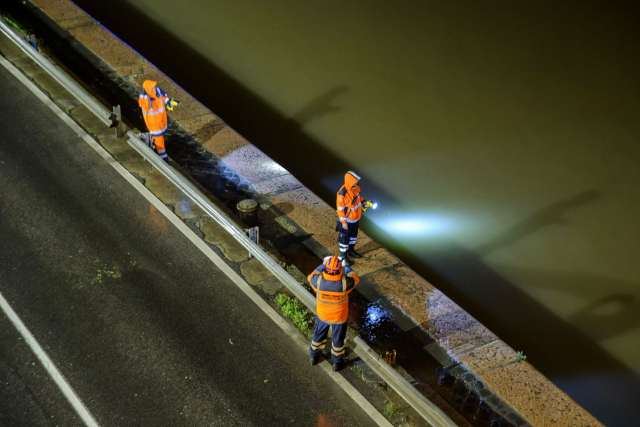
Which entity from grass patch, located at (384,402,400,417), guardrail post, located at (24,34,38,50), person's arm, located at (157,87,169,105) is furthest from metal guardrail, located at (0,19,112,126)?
grass patch, located at (384,402,400,417)

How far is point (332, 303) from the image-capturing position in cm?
650

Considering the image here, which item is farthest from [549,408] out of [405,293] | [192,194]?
[192,194]

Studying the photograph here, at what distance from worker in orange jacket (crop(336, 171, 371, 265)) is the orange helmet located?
1.46 metres

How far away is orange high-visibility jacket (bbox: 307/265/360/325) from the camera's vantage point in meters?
6.46

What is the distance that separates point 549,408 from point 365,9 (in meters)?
15.2

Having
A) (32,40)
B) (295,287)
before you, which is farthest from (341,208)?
(32,40)

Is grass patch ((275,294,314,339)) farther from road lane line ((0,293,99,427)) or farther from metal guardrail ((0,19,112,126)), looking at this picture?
metal guardrail ((0,19,112,126))

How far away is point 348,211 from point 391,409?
292cm

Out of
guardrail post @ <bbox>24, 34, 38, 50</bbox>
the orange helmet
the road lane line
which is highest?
the orange helmet

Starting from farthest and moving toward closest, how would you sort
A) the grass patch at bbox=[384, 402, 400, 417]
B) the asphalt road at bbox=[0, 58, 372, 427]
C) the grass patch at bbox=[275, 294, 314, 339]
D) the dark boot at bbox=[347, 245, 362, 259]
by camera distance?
the dark boot at bbox=[347, 245, 362, 259] < the grass patch at bbox=[275, 294, 314, 339] < the grass patch at bbox=[384, 402, 400, 417] < the asphalt road at bbox=[0, 58, 372, 427]

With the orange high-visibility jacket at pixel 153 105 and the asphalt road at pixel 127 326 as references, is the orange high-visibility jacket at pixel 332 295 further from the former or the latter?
the orange high-visibility jacket at pixel 153 105

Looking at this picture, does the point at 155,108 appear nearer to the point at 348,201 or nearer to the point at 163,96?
the point at 163,96

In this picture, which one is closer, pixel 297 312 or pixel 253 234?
pixel 297 312

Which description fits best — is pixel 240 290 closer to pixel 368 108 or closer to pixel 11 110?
pixel 11 110
